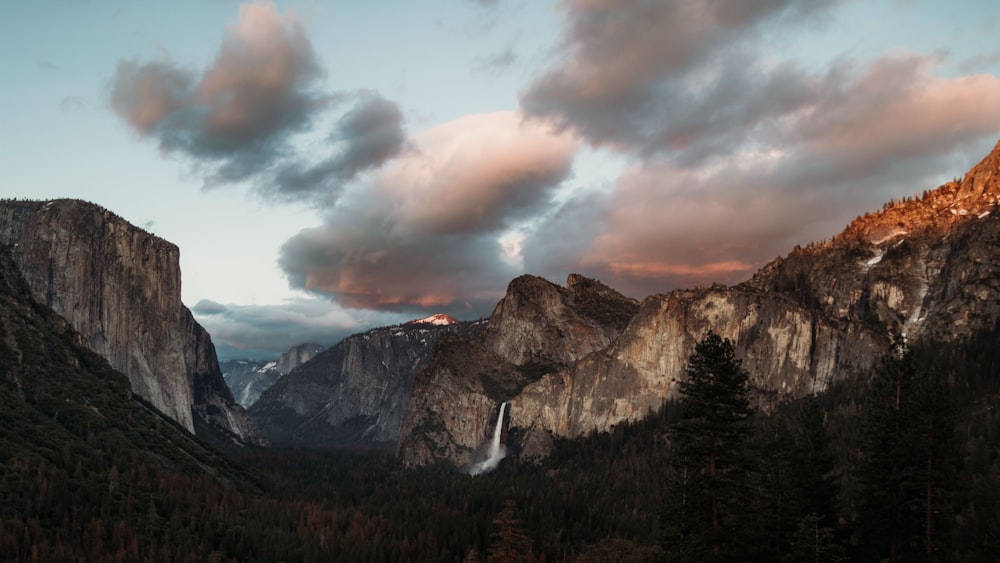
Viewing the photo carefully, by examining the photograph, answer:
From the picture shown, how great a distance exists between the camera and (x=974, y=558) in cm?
7475

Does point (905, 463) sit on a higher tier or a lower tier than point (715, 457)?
higher

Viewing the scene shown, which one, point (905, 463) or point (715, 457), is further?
point (905, 463)

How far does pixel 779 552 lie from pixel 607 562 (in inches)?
2017

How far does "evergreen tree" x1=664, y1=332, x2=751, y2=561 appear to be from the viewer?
178 feet

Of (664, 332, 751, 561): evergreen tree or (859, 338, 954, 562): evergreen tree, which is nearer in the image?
(664, 332, 751, 561): evergreen tree

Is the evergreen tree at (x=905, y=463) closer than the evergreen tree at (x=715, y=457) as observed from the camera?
No

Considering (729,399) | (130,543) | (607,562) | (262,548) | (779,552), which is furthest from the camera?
(262,548)

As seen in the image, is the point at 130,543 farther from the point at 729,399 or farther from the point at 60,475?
the point at 729,399

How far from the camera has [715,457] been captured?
54656mm

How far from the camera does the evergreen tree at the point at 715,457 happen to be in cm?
5428

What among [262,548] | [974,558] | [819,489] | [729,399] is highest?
[729,399]

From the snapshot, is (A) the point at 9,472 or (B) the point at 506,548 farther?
(A) the point at 9,472

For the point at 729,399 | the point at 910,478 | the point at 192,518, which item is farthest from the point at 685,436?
the point at 192,518

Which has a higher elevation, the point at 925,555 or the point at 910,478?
the point at 910,478
